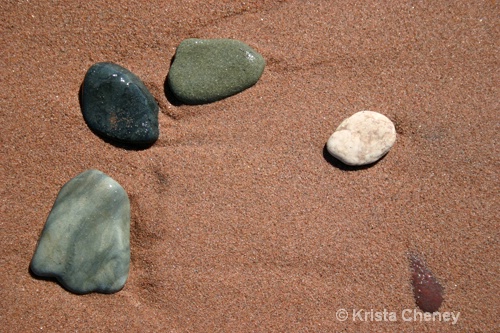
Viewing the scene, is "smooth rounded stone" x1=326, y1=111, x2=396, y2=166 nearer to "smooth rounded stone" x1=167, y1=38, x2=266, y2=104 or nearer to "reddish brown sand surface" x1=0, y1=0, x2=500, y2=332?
"reddish brown sand surface" x1=0, y1=0, x2=500, y2=332

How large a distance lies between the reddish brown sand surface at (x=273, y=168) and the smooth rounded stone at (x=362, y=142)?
7 cm

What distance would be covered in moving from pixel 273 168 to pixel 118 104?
882mm

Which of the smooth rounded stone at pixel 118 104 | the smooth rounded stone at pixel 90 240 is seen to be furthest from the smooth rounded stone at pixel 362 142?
the smooth rounded stone at pixel 90 240

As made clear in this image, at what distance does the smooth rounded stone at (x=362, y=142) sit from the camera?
227 centimetres

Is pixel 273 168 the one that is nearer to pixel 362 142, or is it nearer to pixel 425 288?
pixel 362 142

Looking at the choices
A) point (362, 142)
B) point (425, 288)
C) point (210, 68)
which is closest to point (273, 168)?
point (362, 142)

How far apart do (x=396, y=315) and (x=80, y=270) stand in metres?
1.65

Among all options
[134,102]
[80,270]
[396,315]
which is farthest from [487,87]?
[80,270]

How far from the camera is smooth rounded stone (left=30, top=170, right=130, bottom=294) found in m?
2.26

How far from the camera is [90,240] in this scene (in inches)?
89.4

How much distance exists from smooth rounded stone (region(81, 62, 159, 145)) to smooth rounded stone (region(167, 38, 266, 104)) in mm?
194

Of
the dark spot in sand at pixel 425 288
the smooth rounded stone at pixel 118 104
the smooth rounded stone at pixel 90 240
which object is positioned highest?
the smooth rounded stone at pixel 118 104

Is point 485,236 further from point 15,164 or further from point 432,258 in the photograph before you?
point 15,164

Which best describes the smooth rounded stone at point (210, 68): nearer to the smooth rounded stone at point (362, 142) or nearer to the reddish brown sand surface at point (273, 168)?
the reddish brown sand surface at point (273, 168)
